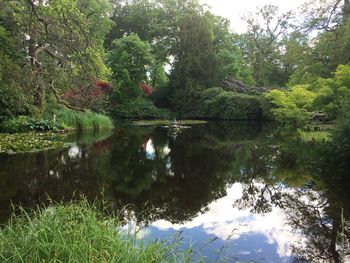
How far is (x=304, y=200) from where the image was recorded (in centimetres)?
673

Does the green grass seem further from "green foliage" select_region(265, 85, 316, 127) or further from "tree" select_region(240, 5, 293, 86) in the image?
"tree" select_region(240, 5, 293, 86)

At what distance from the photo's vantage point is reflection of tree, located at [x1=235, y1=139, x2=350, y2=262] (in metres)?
4.62

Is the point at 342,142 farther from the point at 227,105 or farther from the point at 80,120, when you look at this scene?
the point at 227,105

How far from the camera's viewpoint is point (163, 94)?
3631 centimetres

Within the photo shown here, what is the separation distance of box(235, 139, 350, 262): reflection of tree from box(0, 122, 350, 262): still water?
0.02 meters

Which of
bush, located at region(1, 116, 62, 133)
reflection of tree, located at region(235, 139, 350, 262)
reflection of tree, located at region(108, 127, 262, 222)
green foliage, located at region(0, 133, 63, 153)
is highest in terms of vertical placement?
bush, located at region(1, 116, 62, 133)

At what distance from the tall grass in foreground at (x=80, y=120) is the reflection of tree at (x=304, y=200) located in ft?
40.2

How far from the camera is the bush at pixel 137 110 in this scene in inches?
1305

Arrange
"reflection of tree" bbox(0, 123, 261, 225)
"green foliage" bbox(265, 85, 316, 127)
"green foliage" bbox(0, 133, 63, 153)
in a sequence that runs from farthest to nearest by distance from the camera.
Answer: "green foliage" bbox(265, 85, 316, 127), "green foliage" bbox(0, 133, 63, 153), "reflection of tree" bbox(0, 123, 261, 225)

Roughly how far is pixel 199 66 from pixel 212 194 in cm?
2767

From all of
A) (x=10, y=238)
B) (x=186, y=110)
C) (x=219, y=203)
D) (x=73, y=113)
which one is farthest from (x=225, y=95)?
(x=10, y=238)

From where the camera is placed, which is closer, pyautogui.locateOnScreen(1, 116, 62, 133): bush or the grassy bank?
pyautogui.locateOnScreen(1, 116, 62, 133): bush

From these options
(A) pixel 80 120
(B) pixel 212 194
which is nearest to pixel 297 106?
(B) pixel 212 194

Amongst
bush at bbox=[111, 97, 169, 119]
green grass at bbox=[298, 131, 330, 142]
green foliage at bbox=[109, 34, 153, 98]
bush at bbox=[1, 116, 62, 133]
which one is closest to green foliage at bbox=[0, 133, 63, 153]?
bush at bbox=[1, 116, 62, 133]
